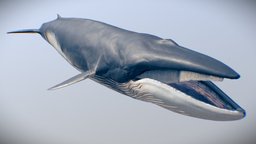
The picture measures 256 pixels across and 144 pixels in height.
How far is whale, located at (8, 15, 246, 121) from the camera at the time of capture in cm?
766

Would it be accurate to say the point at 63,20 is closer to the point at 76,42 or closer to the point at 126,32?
the point at 76,42

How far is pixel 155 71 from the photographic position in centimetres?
816

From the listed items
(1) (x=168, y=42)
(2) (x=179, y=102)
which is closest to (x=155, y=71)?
(1) (x=168, y=42)

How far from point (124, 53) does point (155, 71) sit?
85cm

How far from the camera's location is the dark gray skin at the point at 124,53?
7.65 meters

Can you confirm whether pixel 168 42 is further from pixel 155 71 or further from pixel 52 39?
pixel 52 39

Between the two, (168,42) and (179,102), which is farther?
(168,42)

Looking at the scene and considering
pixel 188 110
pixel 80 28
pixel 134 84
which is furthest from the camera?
pixel 80 28

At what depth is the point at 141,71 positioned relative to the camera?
8195mm

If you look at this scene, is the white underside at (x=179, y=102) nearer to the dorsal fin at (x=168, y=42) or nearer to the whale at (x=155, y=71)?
the whale at (x=155, y=71)

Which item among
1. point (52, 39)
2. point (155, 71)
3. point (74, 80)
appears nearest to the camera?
point (155, 71)

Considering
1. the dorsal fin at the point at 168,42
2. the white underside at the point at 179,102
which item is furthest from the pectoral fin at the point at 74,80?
the dorsal fin at the point at 168,42

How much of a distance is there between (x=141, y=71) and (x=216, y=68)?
1.68m

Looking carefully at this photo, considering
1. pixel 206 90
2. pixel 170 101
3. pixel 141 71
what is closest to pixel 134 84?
pixel 141 71
